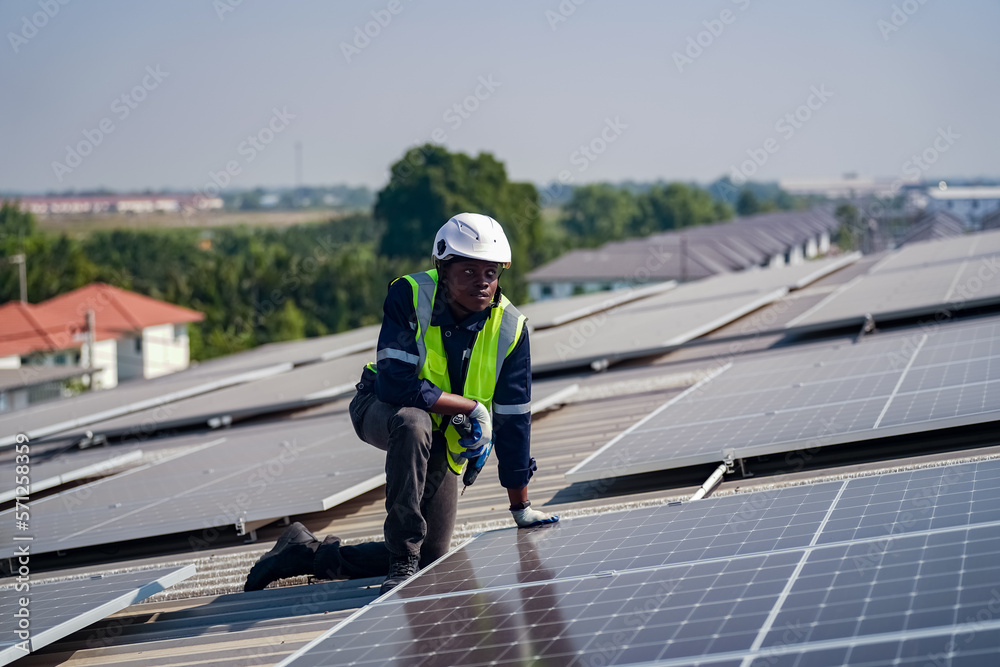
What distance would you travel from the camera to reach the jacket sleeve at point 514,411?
5906mm

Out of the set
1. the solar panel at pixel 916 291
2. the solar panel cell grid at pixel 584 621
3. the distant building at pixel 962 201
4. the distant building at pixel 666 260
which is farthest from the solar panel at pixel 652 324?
the distant building at pixel 962 201

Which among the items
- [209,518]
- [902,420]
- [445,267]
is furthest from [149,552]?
[902,420]

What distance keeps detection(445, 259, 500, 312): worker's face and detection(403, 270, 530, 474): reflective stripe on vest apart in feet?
0.46

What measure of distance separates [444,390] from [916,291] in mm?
10637

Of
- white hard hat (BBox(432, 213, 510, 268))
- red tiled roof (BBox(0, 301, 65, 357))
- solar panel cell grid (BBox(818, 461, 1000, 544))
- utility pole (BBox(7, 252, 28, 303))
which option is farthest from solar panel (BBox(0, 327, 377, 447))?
utility pole (BBox(7, 252, 28, 303))

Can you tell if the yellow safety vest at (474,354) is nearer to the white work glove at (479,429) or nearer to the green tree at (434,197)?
the white work glove at (479,429)

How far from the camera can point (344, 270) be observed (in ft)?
244

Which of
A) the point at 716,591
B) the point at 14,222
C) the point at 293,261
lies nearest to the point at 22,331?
the point at 293,261

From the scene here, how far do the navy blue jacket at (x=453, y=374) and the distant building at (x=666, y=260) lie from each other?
58684mm

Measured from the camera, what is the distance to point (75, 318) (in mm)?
63562

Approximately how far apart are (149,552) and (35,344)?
5410 centimetres

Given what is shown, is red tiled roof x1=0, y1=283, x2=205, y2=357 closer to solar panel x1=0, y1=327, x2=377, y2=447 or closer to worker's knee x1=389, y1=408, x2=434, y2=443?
solar panel x1=0, y1=327, x2=377, y2=447

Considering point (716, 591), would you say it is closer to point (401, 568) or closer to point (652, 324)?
point (401, 568)

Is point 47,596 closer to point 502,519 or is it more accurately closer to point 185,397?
point 502,519
